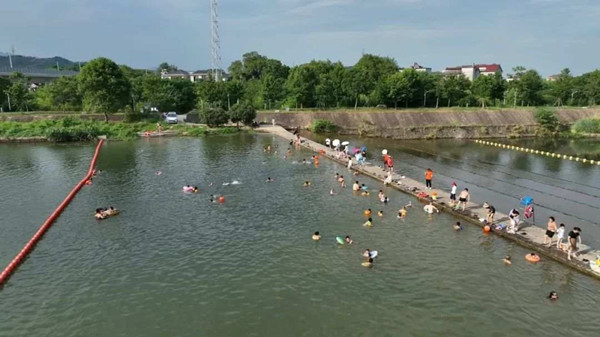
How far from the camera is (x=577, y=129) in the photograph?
7850cm

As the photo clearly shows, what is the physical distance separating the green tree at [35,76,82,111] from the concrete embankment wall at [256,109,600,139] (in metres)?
40.5

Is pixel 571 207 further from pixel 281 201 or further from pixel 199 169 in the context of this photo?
pixel 199 169

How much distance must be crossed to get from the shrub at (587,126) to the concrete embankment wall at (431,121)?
6252mm

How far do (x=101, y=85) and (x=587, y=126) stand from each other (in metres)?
88.4

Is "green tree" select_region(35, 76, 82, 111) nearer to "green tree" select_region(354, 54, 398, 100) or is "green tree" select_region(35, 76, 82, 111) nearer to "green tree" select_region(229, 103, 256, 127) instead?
"green tree" select_region(229, 103, 256, 127)

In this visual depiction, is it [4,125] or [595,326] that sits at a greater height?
[4,125]

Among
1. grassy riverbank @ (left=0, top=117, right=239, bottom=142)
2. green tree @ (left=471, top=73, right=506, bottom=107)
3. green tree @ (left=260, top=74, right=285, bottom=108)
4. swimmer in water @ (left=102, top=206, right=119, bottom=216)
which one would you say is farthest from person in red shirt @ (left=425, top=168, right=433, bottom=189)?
green tree @ (left=471, top=73, right=506, bottom=107)

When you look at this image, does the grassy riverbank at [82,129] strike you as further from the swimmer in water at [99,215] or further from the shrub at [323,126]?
the swimmer in water at [99,215]

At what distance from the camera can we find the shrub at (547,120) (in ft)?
264

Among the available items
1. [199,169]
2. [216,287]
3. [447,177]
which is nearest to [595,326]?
[216,287]

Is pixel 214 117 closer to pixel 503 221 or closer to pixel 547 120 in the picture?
pixel 503 221

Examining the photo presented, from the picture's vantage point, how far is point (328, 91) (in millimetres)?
91875

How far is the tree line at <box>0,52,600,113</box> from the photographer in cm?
8969

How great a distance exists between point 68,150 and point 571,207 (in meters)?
→ 59.7
